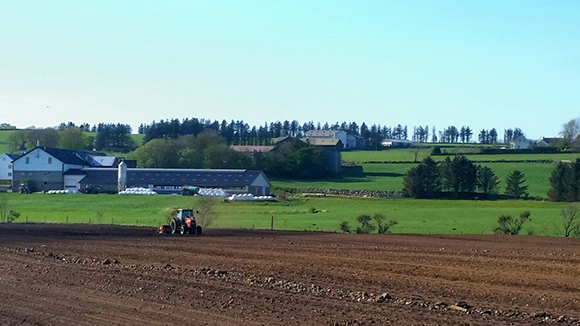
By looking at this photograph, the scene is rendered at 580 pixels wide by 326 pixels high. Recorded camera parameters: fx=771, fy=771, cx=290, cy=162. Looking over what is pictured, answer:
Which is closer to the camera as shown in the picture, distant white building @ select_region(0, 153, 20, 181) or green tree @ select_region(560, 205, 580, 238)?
green tree @ select_region(560, 205, 580, 238)

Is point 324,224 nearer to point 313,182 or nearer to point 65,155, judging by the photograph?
point 313,182

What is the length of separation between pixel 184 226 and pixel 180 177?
58227 millimetres

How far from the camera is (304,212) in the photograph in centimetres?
6962

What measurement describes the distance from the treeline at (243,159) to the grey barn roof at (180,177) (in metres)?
16.6

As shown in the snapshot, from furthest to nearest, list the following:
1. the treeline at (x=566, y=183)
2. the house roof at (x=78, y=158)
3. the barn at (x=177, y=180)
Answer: the house roof at (x=78, y=158), the barn at (x=177, y=180), the treeline at (x=566, y=183)

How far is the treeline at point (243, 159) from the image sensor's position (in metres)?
117

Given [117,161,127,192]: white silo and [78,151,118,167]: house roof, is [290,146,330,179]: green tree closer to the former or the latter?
[117,161,127,192]: white silo

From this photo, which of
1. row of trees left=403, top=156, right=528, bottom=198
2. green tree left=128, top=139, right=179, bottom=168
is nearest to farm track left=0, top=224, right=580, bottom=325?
row of trees left=403, top=156, right=528, bottom=198

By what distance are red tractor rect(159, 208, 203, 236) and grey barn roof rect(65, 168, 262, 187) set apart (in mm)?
51537

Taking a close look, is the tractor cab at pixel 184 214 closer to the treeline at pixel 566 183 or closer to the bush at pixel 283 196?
the bush at pixel 283 196

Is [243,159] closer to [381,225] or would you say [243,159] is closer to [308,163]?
[308,163]

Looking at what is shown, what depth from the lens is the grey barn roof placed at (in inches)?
3844

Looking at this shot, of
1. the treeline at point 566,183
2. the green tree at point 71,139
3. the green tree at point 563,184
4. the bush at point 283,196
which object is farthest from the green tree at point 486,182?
the green tree at point 71,139

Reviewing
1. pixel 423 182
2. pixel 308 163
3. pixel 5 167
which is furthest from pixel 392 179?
pixel 5 167
